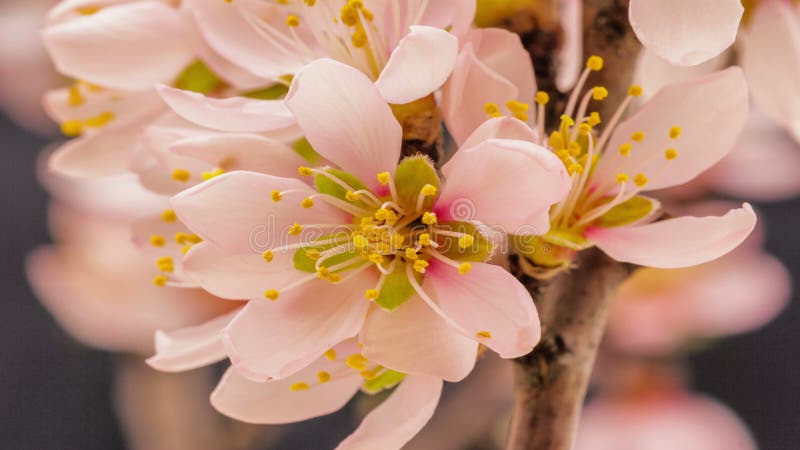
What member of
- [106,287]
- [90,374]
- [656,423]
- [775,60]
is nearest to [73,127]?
[775,60]

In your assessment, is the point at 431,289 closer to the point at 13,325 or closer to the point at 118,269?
the point at 118,269

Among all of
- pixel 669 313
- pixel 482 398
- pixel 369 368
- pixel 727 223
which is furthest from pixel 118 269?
pixel 727 223

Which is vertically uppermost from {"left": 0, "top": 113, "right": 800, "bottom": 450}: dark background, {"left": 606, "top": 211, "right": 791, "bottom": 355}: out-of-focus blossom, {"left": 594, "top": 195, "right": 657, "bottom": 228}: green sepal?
{"left": 594, "top": 195, "right": 657, "bottom": 228}: green sepal

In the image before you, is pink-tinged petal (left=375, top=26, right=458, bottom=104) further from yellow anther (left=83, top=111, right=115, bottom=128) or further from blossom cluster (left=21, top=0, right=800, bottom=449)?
yellow anther (left=83, top=111, right=115, bottom=128)

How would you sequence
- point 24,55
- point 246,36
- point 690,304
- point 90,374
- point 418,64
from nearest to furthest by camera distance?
point 418,64 < point 246,36 < point 690,304 < point 24,55 < point 90,374

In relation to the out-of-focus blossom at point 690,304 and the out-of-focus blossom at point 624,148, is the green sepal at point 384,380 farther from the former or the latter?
the out-of-focus blossom at point 690,304

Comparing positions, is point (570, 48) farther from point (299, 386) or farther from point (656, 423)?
point (656, 423)

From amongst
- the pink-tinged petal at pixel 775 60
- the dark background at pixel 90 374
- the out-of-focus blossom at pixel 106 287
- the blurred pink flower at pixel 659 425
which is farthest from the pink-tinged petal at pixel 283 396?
the dark background at pixel 90 374

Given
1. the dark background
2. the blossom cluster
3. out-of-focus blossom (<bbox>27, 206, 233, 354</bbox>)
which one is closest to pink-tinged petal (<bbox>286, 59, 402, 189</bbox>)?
Answer: the blossom cluster
